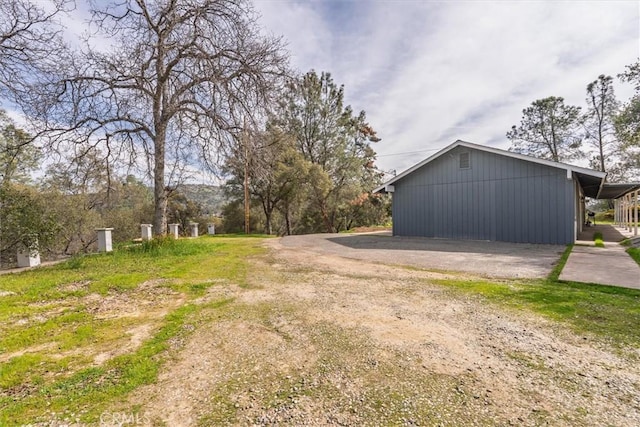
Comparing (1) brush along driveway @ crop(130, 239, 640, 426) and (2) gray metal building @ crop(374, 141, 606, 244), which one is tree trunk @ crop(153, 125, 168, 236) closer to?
(1) brush along driveway @ crop(130, 239, 640, 426)

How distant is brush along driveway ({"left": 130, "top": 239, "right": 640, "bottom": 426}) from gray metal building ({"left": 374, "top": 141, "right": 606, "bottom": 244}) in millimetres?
8629

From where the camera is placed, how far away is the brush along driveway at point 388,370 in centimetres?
171

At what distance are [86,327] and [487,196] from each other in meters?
12.4

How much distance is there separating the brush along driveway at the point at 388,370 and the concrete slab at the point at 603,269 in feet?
8.30

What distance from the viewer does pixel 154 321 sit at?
3293 millimetres

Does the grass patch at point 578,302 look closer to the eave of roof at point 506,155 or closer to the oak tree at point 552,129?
the eave of roof at point 506,155

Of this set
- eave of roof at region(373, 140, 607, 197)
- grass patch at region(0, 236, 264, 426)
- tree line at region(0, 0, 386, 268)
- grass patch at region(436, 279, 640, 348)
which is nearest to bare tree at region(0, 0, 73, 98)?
tree line at region(0, 0, 386, 268)

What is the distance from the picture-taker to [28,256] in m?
6.64

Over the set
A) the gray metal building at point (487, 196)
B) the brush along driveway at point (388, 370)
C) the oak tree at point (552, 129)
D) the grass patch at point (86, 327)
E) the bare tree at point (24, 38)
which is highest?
the oak tree at point (552, 129)

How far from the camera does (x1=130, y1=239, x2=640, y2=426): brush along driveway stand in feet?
5.59

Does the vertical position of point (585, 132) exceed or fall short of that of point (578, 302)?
it exceeds it

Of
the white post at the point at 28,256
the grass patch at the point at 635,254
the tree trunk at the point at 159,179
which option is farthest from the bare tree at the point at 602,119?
the white post at the point at 28,256

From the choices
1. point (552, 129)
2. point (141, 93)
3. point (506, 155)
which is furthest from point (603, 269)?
point (552, 129)

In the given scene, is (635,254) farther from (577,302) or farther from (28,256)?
(28,256)
